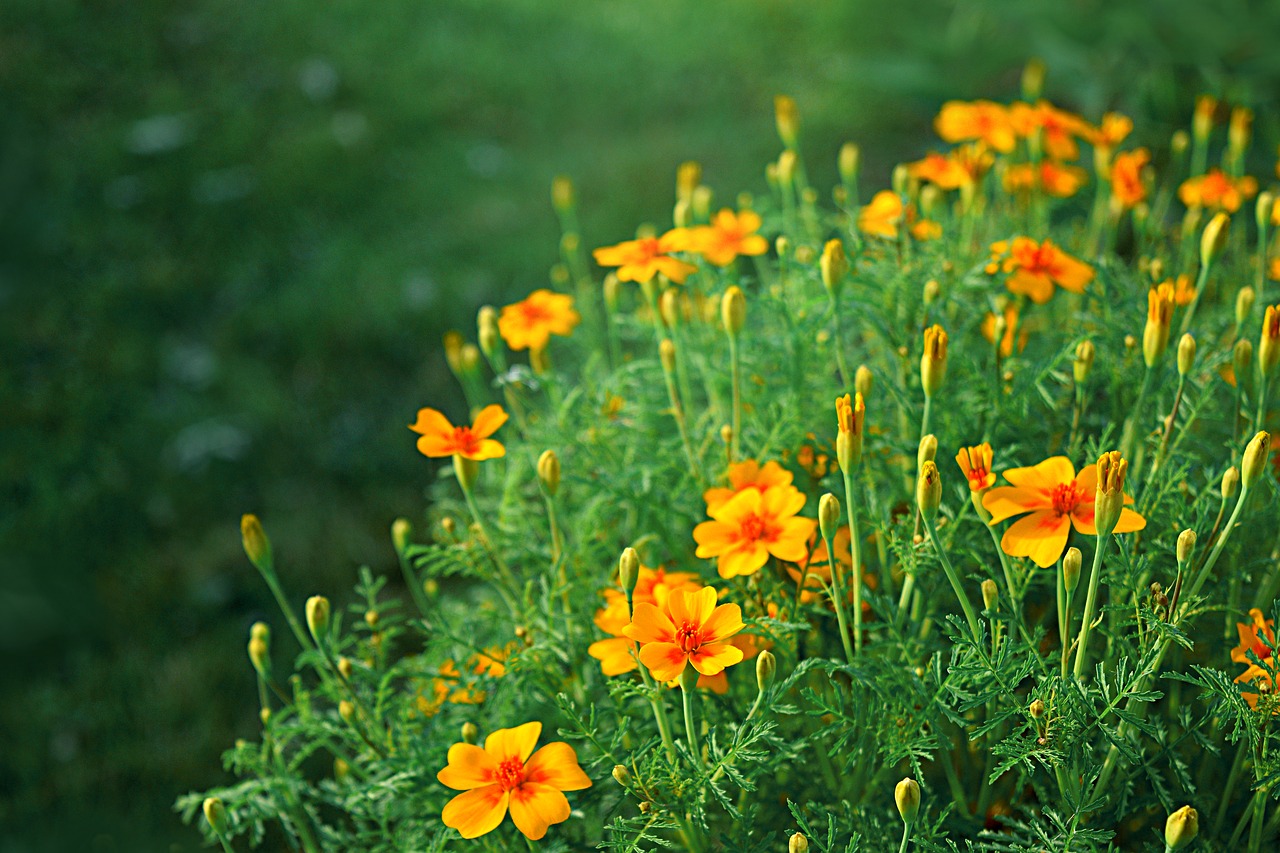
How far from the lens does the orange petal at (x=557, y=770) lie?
105 centimetres

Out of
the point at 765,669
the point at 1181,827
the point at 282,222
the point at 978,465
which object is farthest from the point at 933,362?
the point at 282,222

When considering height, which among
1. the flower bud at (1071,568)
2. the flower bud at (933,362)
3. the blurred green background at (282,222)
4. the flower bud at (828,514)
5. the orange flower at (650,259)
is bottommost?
the blurred green background at (282,222)

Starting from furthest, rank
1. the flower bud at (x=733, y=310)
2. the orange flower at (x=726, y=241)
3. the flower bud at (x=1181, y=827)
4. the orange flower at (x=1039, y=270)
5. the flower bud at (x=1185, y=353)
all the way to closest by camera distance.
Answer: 1. the orange flower at (x=726, y=241)
2. the orange flower at (x=1039, y=270)
3. the flower bud at (x=733, y=310)
4. the flower bud at (x=1185, y=353)
5. the flower bud at (x=1181, y=827)

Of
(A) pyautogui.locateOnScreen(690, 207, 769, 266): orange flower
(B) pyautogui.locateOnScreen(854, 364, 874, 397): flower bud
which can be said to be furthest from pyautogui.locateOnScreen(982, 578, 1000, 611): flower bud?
(A) pyautogui.locateOnScreen(690, 207, 769, 266): orange flower

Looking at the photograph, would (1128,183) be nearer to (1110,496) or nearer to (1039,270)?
(1039,270)

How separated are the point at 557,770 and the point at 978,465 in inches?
19.0

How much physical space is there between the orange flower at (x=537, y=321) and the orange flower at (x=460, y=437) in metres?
0.21

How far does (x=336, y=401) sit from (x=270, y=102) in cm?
165

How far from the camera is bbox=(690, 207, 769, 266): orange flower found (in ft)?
4.88

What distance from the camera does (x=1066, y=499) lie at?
106cm

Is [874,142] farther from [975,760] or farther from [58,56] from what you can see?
[975,760]

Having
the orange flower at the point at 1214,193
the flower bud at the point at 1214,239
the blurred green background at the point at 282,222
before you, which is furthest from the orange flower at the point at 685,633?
the blurred green background at the point at 282,222

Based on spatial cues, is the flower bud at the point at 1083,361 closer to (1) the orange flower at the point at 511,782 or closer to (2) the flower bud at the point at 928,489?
(2) the flower bud at the point at 928,489

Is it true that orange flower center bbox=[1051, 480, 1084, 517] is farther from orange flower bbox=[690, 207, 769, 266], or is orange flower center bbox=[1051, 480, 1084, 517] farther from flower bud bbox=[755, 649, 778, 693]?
orange flower bbox=[690, 207, 769, 266]
